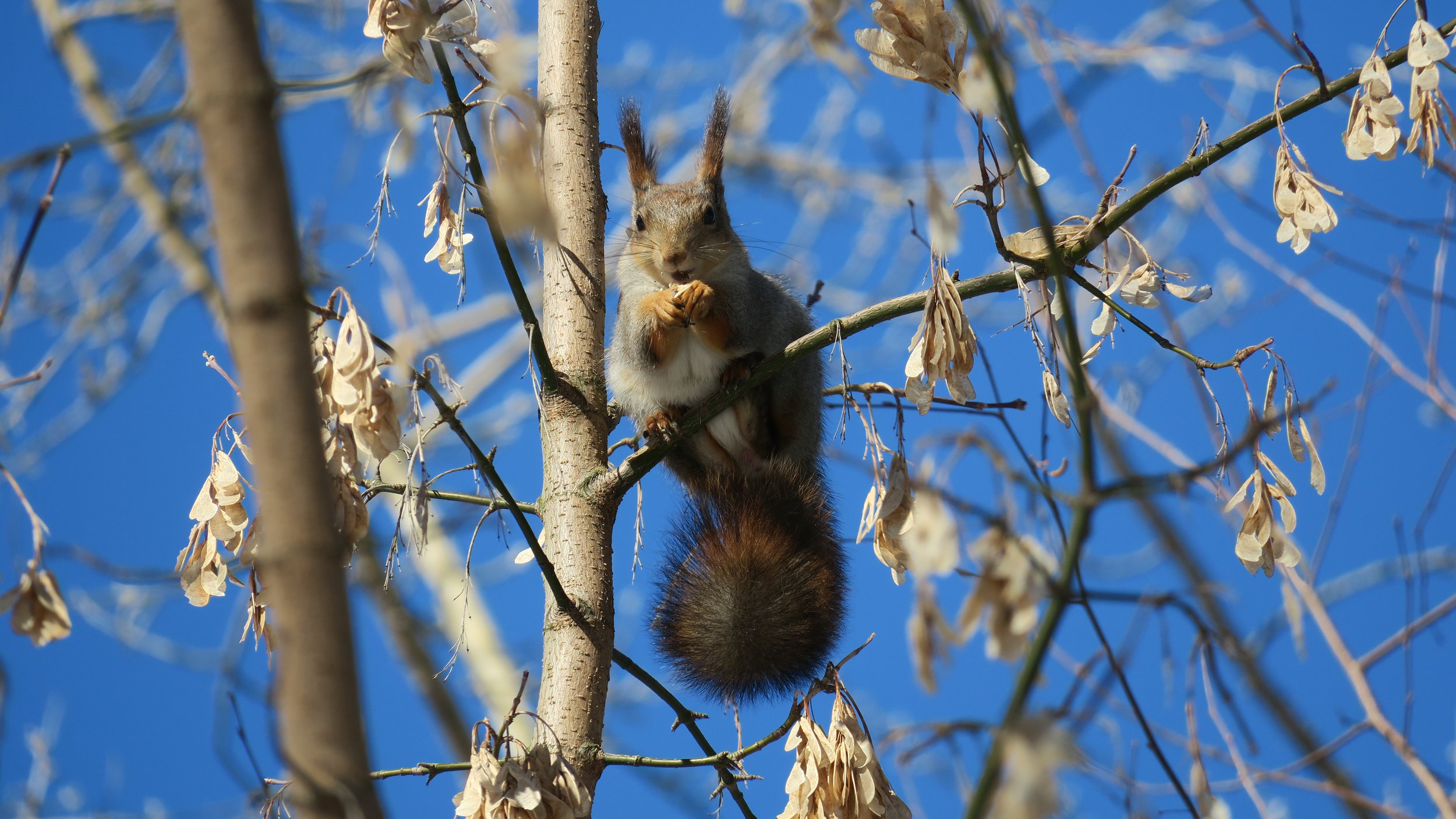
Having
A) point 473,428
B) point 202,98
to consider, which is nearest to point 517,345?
point 473,428

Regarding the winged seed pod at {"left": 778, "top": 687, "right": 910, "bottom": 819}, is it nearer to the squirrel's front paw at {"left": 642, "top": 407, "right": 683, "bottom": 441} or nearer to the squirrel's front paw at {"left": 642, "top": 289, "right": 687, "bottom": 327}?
the squirrel's front paw at {"left": 642, "top": 407, "right": 683, "bottom": 441}

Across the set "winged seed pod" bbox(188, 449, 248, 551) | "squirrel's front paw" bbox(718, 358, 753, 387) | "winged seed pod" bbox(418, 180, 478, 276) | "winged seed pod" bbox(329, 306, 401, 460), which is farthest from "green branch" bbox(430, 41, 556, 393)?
"squirrel's front paw" bbox(718, 358, 753, 387)

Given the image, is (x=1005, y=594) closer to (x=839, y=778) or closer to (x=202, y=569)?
(x=839, y=778)

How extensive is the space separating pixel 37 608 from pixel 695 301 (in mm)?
1636

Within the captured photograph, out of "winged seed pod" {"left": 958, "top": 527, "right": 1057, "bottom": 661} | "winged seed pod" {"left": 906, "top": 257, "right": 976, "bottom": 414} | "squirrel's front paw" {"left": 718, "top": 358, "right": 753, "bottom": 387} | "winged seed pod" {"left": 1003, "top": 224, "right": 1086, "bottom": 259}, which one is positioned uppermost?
"squirrel's front paw" {"left": 718, "top": 358, "right": 753, "bottom": 387}

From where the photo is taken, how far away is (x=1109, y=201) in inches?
62.3

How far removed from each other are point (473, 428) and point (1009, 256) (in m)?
6.97

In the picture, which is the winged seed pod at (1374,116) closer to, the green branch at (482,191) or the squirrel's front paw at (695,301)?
the green branch at (482,191)

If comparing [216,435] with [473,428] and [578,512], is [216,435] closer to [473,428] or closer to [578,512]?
[578,512]

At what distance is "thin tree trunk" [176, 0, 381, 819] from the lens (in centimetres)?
82

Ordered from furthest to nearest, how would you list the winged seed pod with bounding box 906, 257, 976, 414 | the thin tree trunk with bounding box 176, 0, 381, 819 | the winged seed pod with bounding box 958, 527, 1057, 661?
the winged seed pod with bounding box 906, 257, 976, 414 < the winged seed pod with bounding box 958, 527, 1057, 661 < the thin tree trunk with bounding box 176, 0, 381, 819

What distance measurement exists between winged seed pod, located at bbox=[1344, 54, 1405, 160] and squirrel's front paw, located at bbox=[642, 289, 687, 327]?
1.46 metres

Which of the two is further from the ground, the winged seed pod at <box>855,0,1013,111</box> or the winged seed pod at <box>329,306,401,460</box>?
the winged seed pod at <box>855,0,1013,111</box>

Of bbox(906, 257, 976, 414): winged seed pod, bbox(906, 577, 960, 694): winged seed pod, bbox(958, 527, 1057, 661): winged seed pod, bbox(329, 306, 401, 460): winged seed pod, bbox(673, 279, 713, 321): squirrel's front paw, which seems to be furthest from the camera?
bbox(673, 279, 713, 321): squirrel's front paw
